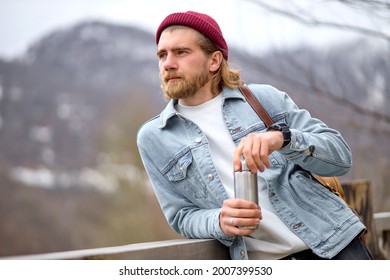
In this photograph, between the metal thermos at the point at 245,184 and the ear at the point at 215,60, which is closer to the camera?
the metal thermos at the point at 245,184

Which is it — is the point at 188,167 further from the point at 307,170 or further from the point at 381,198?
the point at 381,198

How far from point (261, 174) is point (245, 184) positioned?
0.67 ft

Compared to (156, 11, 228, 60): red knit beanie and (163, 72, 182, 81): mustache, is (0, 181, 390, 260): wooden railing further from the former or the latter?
(156, 11, 228, 60): red knit beanie

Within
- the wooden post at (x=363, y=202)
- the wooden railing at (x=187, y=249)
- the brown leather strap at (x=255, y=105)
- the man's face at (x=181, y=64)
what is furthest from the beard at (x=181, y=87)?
the wooden post at (x=363, y=202)

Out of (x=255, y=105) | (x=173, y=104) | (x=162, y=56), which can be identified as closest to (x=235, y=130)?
(x=255, y=105)

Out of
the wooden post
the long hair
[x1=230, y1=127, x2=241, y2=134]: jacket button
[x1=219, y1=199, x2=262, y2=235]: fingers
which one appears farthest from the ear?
the wooden post

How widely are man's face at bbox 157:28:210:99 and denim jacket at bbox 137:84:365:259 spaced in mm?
77

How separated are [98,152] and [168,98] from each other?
1871 centimetres

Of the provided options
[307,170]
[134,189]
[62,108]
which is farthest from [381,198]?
[62,108]

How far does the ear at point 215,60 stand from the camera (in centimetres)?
234

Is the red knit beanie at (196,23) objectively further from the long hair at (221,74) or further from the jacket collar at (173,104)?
the jacket collar at (173,104)

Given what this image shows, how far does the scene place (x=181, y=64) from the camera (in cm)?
226

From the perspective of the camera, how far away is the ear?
7.68 feet

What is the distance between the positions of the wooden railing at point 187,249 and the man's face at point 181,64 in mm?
469
